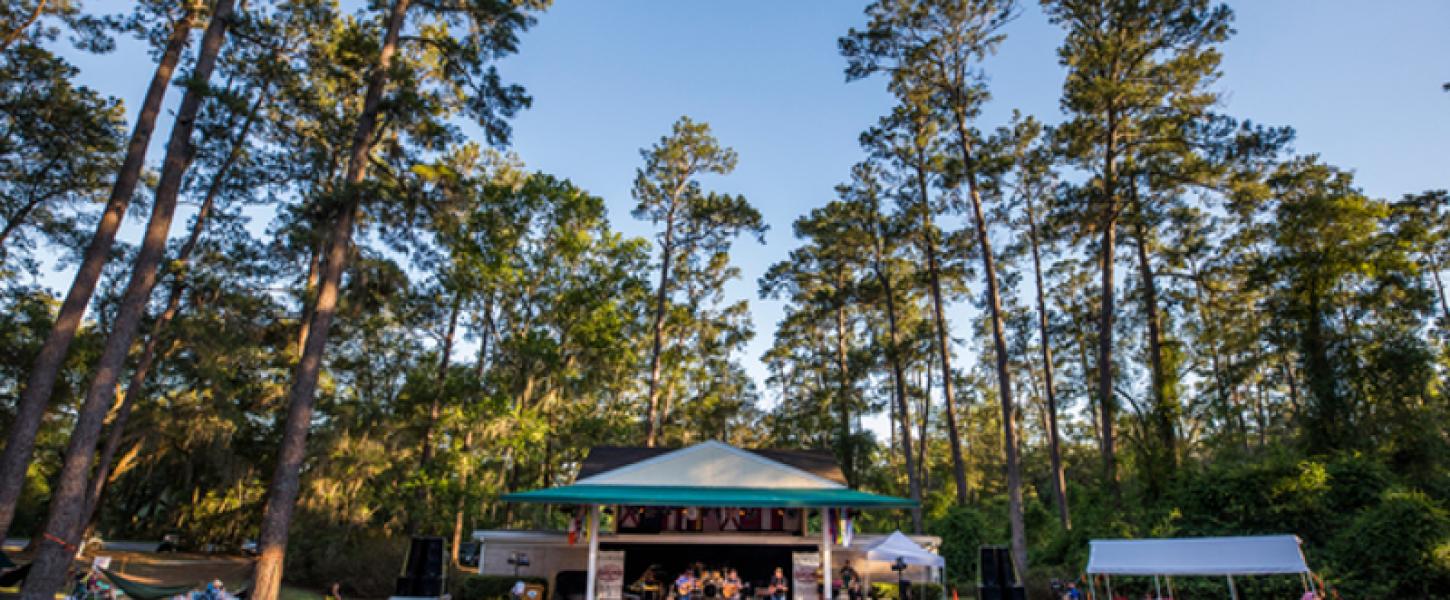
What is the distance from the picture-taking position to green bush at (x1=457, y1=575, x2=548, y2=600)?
1408 centimetres

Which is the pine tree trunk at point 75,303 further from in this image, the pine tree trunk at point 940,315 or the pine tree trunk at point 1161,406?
the pine tree trunk at point 1161,406

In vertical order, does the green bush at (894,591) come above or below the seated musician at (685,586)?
below

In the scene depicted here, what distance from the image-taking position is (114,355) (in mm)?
11148

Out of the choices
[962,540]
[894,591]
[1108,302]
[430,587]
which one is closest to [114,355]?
[430,587]

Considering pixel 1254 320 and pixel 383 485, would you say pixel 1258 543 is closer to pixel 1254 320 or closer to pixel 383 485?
pixel 1254 320

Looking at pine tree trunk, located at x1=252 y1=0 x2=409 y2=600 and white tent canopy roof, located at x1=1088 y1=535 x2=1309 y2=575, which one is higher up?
pine tree trunk, located at x1=252 y1=0 x2=409 y2=600

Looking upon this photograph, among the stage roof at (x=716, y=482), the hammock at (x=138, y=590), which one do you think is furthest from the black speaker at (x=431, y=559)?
the hammock at (x=138, y=590)

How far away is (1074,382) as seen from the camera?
106ft

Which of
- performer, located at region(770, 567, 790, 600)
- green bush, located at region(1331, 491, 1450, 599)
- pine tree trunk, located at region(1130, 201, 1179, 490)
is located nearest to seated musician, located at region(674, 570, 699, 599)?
performer, located at region(770, 567, 790, 600)

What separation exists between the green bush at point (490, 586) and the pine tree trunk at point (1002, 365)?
34.4 feet

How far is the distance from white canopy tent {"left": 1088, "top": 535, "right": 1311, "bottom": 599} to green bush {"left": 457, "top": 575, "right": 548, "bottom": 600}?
11.0 m

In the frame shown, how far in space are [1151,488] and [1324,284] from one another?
20.8 feet

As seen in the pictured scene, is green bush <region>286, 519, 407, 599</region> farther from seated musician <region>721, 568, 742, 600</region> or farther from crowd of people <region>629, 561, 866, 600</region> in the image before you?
seated musician <region>721, 568, 742, 600</region>

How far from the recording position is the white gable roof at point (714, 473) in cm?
1426
